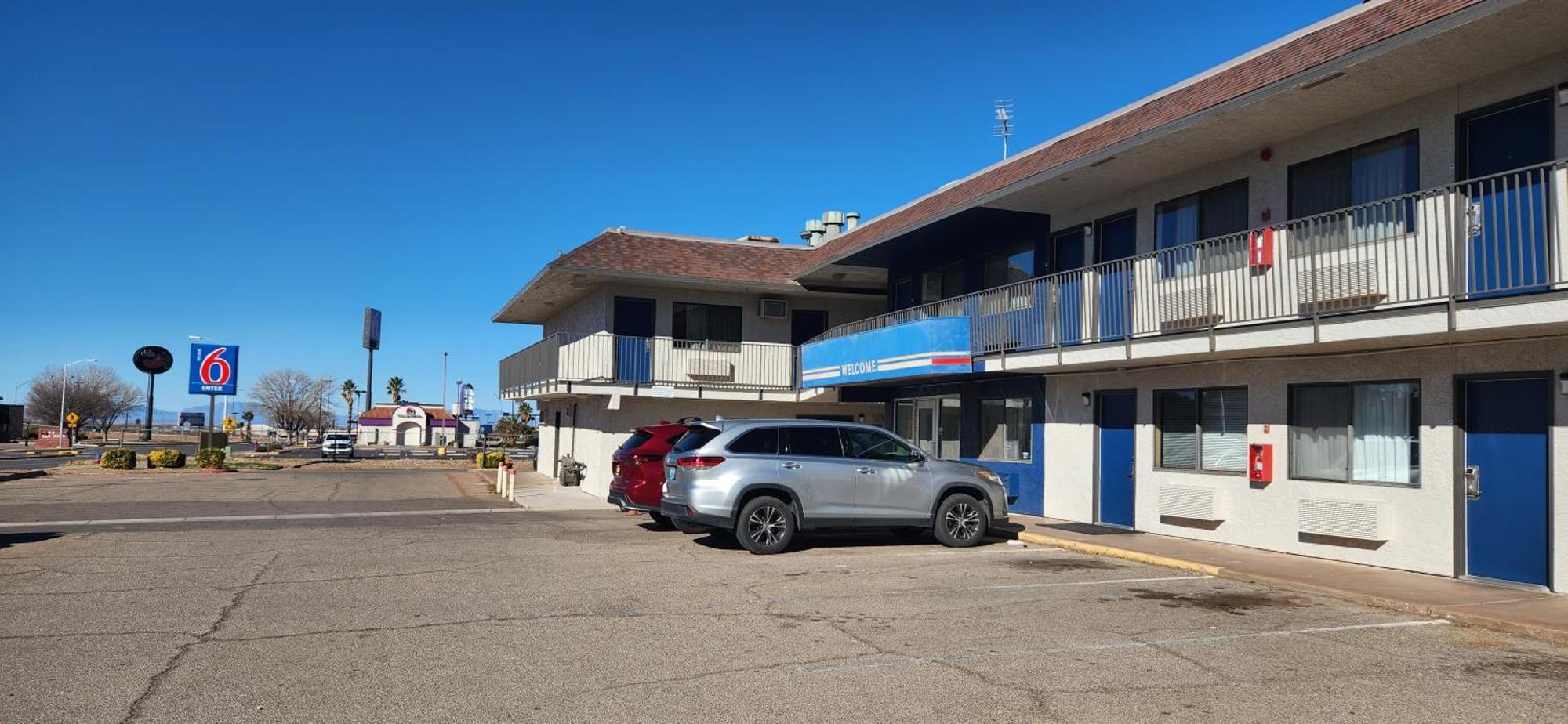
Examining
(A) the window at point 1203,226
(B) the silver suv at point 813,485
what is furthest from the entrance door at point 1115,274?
(B) the silver suv at point 813,485

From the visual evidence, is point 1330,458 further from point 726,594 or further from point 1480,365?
point 726,594

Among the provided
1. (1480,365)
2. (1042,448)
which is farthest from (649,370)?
(1480,365)

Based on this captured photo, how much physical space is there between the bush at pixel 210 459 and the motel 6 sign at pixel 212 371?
5464 mm

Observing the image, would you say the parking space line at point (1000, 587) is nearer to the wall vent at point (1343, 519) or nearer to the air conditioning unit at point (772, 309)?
the wall vent at point (1343, 519)

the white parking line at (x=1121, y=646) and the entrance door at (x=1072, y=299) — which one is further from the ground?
the entrance door at (x=1072, y=299)

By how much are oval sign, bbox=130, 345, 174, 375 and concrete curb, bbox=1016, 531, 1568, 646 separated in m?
50.7

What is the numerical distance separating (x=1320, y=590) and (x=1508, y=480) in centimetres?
252

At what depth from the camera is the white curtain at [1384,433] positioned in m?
11.9

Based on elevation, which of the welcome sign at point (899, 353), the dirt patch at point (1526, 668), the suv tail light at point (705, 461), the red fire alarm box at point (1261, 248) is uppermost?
the red fire alarm box at point (1261, 248)

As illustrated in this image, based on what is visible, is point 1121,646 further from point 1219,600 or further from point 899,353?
point 899,353

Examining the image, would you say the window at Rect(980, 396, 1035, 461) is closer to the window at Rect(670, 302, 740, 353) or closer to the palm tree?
the window at Rect(670, 302, 740, 353)

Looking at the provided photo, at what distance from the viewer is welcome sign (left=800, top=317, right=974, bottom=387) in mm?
17984

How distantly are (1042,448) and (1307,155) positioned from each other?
6.68 meters

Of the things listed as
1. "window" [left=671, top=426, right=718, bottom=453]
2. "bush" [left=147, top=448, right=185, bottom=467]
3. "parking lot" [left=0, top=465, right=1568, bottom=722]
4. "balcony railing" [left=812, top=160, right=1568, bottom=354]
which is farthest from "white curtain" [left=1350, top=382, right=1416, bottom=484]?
"bush" [left=147, top=448, right=185, bottom=467]
